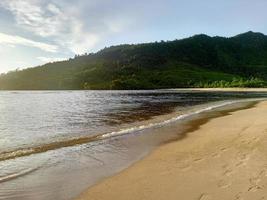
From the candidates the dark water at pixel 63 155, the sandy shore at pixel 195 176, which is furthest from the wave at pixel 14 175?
the sandy shore at pixel 195 176

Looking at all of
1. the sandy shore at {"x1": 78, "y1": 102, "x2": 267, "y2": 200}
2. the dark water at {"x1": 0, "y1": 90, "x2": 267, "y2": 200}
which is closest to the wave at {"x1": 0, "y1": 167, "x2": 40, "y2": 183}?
the dark water at {"x1": 0, "y1": 90, "x2": 267, "y2": 200}

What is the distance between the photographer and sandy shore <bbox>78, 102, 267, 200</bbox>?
372 inches

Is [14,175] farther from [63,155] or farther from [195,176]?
[195,176]

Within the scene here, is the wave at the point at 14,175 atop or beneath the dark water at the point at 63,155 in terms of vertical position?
atop

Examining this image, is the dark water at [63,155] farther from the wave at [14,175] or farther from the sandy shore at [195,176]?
the sandy shore at [195,176]

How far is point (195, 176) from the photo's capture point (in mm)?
11156

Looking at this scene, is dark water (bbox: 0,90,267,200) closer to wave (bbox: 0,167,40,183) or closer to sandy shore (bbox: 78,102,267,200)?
wave (bbox: 0,167,40,183)

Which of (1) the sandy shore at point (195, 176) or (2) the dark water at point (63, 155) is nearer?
(1) the sandy shore at point (195, 176)

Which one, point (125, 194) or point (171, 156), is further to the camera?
point (171, 156)

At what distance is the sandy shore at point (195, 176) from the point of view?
944 cm

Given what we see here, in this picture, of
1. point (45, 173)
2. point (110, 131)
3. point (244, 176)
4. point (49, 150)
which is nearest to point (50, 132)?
point (110, 131)

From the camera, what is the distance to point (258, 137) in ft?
59.0

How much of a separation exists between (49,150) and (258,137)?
1020cm

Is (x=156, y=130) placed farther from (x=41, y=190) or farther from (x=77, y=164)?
(x=41, y=190)
